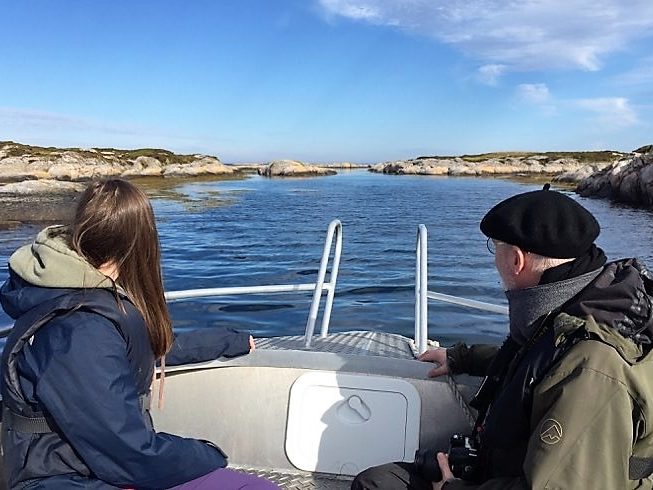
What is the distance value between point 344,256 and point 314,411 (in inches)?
444

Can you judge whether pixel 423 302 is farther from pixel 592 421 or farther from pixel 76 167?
pixel 76 167

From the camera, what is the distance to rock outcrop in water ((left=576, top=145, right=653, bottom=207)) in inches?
1144

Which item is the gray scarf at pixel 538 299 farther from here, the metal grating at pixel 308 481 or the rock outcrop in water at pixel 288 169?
the rock outcrop in water at pixel 288 169

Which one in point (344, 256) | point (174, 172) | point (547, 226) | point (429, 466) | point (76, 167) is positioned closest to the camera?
point (547, 226)

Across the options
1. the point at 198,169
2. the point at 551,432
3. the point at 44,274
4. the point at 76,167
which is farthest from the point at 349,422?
the point at 198,169

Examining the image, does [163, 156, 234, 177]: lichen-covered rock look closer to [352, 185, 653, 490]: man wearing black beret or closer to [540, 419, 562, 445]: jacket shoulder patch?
[352, 185, 653, 490]: man wearing black beret

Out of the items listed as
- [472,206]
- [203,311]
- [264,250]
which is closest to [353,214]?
[472,206]

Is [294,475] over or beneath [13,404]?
beneath

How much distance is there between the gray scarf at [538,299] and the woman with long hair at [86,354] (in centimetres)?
102

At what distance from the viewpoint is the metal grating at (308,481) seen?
2666mm

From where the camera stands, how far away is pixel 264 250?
1502 cm

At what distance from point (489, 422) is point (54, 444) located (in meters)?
1.14

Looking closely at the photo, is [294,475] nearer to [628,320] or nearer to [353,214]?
[628,320]

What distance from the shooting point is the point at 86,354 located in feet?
5.13
